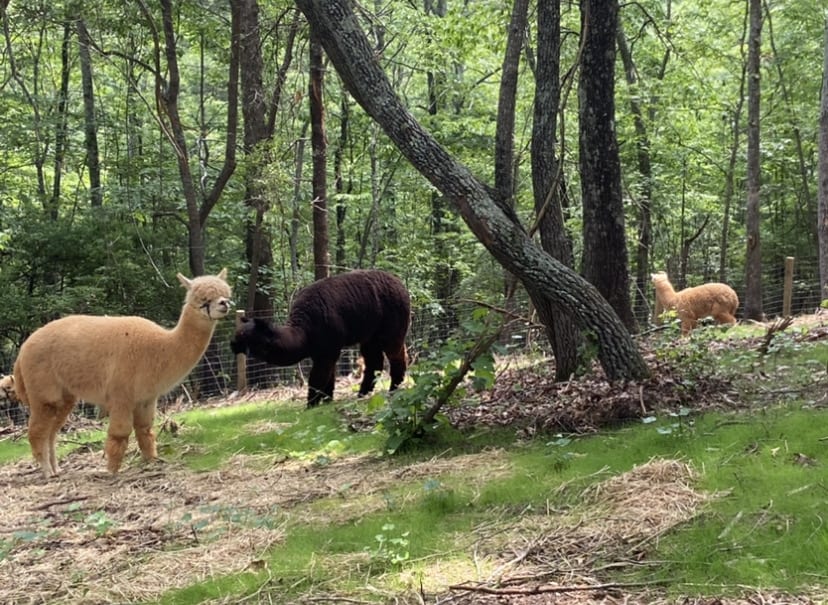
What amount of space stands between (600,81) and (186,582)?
17.6ft

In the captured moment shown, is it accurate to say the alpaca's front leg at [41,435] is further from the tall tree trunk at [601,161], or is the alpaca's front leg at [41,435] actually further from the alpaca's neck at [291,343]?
the tall tree trunk at [601,161]

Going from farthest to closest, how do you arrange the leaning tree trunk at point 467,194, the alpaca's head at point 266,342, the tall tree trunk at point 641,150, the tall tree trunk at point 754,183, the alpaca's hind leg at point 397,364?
the tall tree trunk at point 641,150 < the tall tree trunk at point 754,183 < the alpaca's hind leg at point 397,364 < the alpaca's head at point 266,342 < the leaning tree trunk at point 467,194

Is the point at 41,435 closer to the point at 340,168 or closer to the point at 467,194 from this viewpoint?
the point at 467,194

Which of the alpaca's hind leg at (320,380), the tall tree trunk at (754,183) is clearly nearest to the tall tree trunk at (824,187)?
the tall tree trunk at (754,183)

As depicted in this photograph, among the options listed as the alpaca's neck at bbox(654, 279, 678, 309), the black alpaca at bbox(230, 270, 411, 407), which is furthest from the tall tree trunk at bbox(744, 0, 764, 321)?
the black alpaca at bbox(230, 270, 411, 407)

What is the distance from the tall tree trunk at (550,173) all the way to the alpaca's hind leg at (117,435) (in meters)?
3.70

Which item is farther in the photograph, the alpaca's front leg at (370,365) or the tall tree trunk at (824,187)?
the tall tree trunk at (824,187)

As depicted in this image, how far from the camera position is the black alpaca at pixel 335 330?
8.23 meters

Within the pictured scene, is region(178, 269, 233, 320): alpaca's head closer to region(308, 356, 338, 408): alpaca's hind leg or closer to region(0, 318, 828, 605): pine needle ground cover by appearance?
region(0, 318, 828, 605): pine needle ground cover

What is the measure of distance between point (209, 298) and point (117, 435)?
4.66ft

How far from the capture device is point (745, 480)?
13.1 ft

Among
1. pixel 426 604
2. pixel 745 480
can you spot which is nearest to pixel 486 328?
pixel 745 480

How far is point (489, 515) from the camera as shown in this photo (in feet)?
14.0

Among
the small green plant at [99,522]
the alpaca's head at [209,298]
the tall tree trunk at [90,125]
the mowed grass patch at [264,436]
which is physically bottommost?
the mowed grass patch at [264,436]
